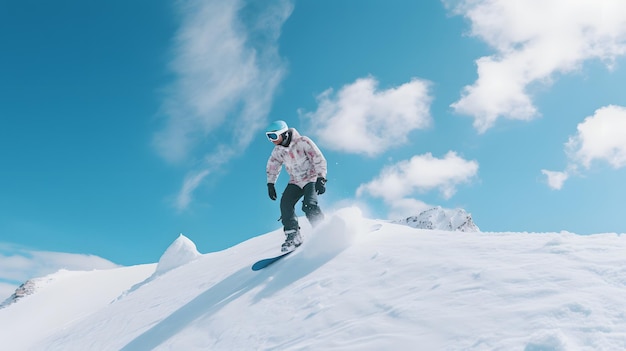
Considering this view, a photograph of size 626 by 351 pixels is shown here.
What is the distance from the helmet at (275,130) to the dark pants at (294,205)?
84cm

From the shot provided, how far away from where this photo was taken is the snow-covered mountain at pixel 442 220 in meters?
30.8

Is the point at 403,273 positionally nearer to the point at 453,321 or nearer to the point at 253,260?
the point at 453,321

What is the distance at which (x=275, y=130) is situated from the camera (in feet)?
24.5

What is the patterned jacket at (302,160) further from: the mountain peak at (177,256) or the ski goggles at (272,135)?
the mountain peak at (177,256)

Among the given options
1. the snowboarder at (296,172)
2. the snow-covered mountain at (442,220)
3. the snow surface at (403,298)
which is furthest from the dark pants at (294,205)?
the snow-covered mountain at (442,220)

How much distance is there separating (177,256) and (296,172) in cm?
657

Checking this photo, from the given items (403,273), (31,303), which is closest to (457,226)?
(31,303)

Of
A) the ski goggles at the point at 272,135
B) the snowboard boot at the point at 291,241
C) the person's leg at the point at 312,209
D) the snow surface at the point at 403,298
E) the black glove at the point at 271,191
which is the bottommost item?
the snow surface at the point at 403,298

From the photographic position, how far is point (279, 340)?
4047 millimetres

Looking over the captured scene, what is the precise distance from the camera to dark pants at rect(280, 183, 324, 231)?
7.25 meters

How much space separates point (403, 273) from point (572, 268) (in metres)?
1.42

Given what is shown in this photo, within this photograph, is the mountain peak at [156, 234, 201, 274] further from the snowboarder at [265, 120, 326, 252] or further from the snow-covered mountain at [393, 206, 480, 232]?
the snow-covered mountain at [393, 206, 480, 232]

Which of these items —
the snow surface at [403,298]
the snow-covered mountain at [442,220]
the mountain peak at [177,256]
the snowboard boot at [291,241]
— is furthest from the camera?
the snow-covered mountain at [442,220]

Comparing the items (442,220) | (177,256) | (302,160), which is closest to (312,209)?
(302,160)
